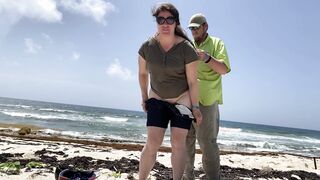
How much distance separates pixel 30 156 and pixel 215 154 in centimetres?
433

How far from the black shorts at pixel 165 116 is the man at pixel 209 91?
2.05 feet

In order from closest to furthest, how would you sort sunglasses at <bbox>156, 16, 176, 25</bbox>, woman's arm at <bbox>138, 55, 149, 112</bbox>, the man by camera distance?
sunglasses at <bbox>156, 16, 176, 25</bbox>
woman's arm at <bbox>138, 55, 149, 112</bbox>
the man

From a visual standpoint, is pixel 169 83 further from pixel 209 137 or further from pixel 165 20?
pixel 209 137

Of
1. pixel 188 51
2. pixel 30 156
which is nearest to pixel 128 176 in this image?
pixel 188 51

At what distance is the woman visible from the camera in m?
3.78

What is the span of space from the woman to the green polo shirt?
57 cm

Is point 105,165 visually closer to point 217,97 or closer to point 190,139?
point 190,139

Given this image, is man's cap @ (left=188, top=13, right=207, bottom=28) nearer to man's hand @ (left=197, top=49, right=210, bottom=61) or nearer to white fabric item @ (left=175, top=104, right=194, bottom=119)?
man's hand @ (left=197, top=49, right=210, bottom=61)

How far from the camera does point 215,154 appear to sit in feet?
14.6

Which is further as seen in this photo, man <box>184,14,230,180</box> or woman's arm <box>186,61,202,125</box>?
man <box>184,14,230,180</box>

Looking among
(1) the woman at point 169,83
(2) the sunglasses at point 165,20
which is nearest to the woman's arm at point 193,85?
(1) the woman at point 169,83

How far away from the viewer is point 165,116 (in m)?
3.88

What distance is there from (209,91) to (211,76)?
8.0 inches

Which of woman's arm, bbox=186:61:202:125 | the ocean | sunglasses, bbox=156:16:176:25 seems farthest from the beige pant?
the ocean
